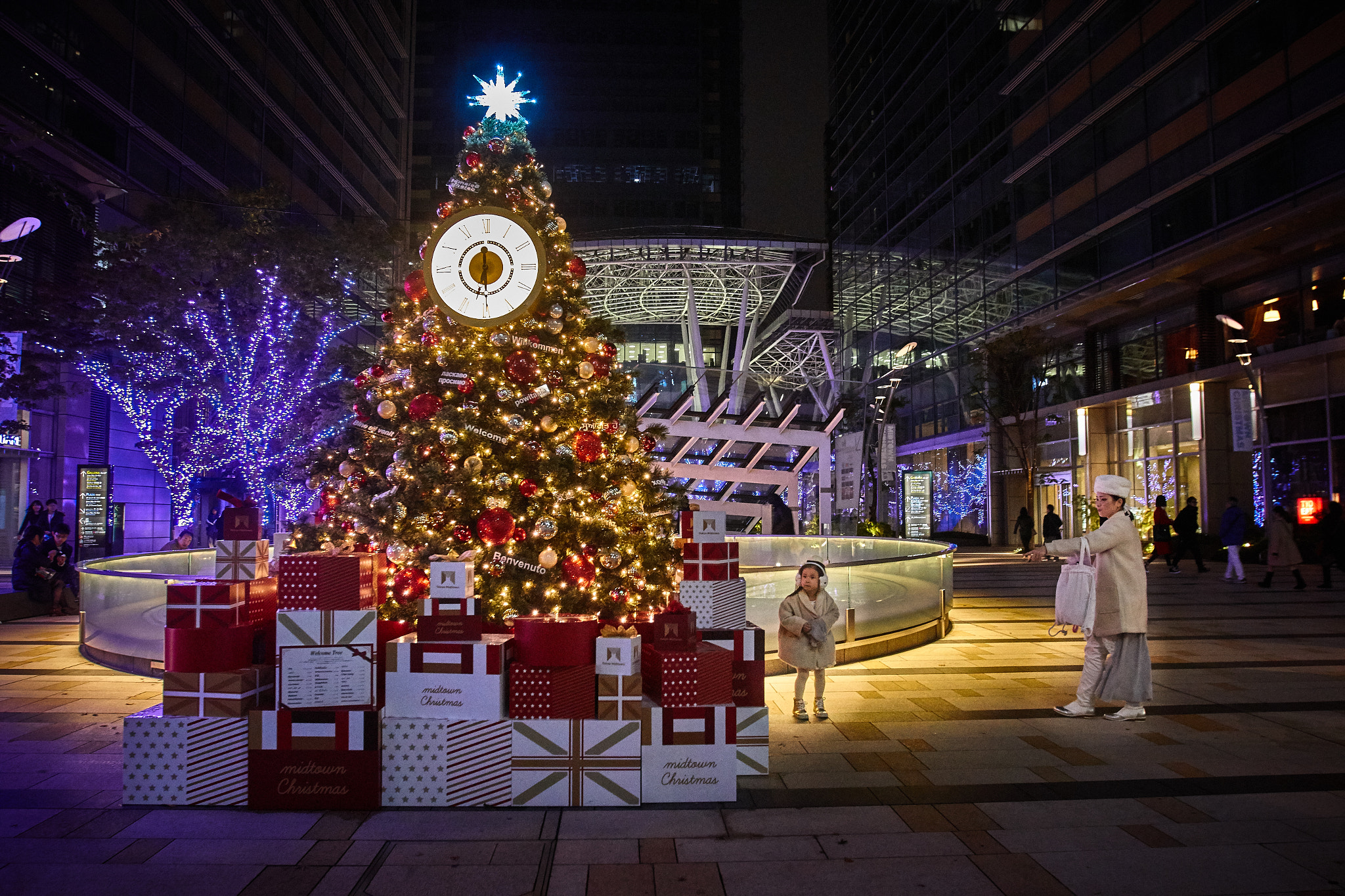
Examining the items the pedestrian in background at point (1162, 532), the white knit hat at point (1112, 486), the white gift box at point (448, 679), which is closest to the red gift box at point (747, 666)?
the white gift box at point (448, 679)

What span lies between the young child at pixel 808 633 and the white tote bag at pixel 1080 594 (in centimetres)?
180

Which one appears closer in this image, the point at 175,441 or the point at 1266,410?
the point at 1266,410

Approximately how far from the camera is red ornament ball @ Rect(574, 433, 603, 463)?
22.5ft

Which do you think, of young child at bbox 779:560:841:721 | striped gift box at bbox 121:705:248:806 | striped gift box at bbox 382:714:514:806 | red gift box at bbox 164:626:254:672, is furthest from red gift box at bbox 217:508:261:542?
young child at bbox 779:560:841:721

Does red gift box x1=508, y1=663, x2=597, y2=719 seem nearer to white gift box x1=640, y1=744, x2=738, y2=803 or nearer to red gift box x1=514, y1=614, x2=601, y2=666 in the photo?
red gift box x1=514, y1=614, x2=601, y2=666

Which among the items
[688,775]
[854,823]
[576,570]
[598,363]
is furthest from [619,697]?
[598,363]

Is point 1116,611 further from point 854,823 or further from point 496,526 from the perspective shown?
point 496,526

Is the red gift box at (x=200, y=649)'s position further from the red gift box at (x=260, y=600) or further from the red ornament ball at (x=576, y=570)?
the red ornament ball at (x=576, y=570)

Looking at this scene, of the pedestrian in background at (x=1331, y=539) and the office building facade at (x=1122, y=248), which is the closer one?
the pedestrian in background at (x=1331, y=539)

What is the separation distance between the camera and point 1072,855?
4.05 metres

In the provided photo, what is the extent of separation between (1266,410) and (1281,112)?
7.60m

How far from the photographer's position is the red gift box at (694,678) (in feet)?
16.4

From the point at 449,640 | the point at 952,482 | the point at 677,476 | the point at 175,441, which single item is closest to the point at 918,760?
the point at 449,640

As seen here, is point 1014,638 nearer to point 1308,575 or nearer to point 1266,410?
point 1308,575
